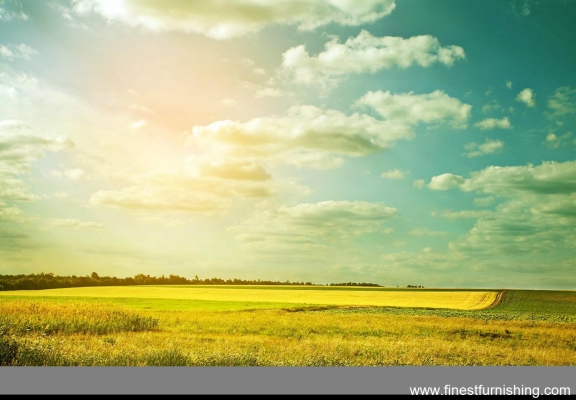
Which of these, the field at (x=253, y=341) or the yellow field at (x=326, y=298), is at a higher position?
the field at (x=253, y=341)

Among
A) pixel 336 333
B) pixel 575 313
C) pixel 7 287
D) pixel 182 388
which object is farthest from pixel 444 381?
pixel 7 287

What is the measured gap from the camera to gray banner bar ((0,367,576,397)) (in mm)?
14508

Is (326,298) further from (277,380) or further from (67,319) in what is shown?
(277,380)

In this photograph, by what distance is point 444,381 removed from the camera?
1573cm

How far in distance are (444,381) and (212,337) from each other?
15.2m

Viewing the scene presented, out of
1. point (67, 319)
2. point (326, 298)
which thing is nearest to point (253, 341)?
point (67, 319)

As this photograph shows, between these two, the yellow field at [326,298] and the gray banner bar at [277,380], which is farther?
the yellow field at [326,298]

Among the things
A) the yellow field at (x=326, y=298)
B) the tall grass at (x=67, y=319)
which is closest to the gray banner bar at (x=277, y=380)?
the tall grass at (x=67, y=319)

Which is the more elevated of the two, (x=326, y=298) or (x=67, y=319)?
(x=67, y=319)

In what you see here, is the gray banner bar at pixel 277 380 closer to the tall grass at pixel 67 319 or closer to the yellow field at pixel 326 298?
the tall grass at pixel 67 319

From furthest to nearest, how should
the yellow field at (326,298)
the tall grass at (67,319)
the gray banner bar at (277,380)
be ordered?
the yellow field at (326,298), the tall grass at (67,319), the gray banner bar at (277,380)

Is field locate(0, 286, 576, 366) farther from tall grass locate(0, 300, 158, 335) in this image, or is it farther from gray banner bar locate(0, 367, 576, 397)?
gray banner bar locate(0, 367, 576, 397)

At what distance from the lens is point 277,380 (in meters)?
15.9

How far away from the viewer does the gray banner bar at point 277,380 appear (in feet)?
47.6
